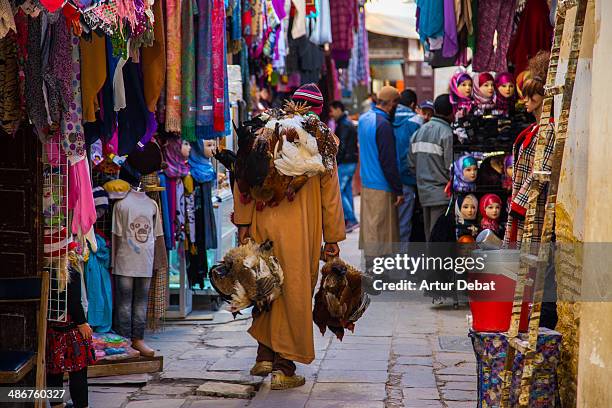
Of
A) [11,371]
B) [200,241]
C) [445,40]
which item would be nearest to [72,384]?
[11,371]

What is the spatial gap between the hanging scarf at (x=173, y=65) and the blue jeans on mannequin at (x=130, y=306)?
3.90 feet

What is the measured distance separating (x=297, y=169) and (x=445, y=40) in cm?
343

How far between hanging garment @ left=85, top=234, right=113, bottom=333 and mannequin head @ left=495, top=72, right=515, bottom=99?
13.3 ft

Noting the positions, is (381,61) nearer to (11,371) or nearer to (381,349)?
(381,349)

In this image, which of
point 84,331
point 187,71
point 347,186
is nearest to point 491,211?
point 187,71

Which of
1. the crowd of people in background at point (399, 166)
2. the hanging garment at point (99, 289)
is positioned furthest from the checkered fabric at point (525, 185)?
the crowd of people in background at point (399, 166)

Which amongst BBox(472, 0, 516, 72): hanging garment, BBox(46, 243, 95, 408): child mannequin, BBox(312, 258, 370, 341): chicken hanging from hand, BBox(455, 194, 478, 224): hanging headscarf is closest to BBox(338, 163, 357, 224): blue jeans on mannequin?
BBox(455, 194, 478, 224): hanging headscarf

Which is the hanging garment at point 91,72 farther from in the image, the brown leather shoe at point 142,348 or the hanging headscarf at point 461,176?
the hanging headscarf at point 461,176

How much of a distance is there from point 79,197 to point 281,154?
1.52 meters

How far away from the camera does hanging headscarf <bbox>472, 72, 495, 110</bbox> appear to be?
32.8 feet

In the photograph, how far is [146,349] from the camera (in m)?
7.77

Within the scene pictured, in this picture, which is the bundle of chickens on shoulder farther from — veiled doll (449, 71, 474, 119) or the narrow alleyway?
veiled doll (449, 71, 474, 119)

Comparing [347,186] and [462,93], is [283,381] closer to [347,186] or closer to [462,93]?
[462,93]

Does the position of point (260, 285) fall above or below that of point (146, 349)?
above
